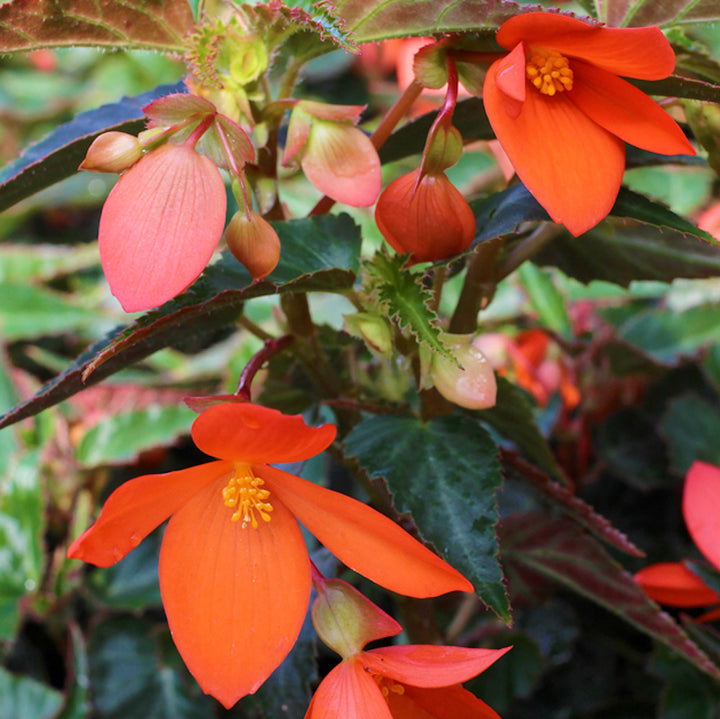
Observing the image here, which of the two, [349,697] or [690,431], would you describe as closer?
[349,697]

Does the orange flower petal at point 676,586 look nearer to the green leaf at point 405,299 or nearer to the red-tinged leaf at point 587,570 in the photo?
the red-tinged leaf at point 587,570

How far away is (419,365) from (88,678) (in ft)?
1.66

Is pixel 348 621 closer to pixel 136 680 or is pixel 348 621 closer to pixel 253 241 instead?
pixel 253 241

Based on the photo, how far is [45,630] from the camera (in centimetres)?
85

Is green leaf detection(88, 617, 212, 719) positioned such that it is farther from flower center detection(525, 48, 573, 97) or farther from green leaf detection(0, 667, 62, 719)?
flower center detection(525, 48, 573, 97)

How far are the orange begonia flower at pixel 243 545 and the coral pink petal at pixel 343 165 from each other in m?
0.13

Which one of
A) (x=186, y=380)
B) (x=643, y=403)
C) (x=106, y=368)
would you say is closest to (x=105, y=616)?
(x=186, y=380)

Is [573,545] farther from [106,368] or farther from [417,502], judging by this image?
[106,368]

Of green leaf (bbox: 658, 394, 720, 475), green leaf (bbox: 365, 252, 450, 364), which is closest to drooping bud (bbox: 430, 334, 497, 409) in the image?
green leaf (bbox: 365, 252, 450, 364)

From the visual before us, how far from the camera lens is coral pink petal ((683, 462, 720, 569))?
492 mm

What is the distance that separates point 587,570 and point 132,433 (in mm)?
531

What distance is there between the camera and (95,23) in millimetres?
415

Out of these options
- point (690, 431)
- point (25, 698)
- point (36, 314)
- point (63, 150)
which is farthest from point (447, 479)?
point (36, 314)

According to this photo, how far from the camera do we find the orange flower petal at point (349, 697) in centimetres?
35
